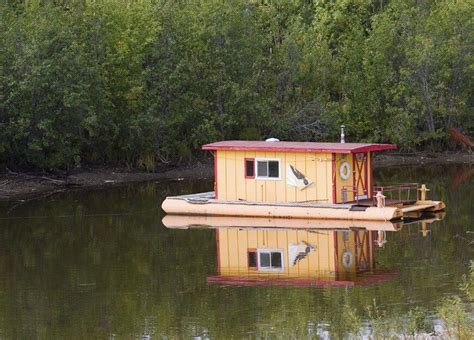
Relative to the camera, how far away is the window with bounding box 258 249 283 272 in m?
28.7

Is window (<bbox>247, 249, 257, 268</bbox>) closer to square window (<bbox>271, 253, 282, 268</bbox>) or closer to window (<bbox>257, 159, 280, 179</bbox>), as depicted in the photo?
square window (<bbox>271, 253, 282, 268</bbox>)

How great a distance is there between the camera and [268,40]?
55.1 meters

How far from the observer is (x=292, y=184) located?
37.0 meters

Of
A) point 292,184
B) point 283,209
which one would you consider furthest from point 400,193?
point 283,209

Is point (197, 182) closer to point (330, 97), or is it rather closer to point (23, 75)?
point (23, 75)

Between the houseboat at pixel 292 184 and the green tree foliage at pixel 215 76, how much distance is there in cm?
989

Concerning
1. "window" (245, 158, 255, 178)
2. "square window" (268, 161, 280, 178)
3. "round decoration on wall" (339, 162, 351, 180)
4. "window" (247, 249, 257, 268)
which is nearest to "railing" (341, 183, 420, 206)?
"round decoration on wall" (339, 162, 351, 180)

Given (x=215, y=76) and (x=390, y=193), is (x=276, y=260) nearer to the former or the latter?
(x=390, y=193)

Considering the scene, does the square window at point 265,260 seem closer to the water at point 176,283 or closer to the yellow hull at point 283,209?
the water at point 176,283

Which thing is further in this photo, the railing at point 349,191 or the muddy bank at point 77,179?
the muddy bank at point 77,179

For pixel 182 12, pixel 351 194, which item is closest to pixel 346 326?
pixel 351 194

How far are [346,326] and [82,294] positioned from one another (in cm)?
637

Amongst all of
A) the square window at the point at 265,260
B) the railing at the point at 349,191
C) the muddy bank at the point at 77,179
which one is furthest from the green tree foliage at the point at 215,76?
the square window at the point at 265,260

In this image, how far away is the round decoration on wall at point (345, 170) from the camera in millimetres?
36562
